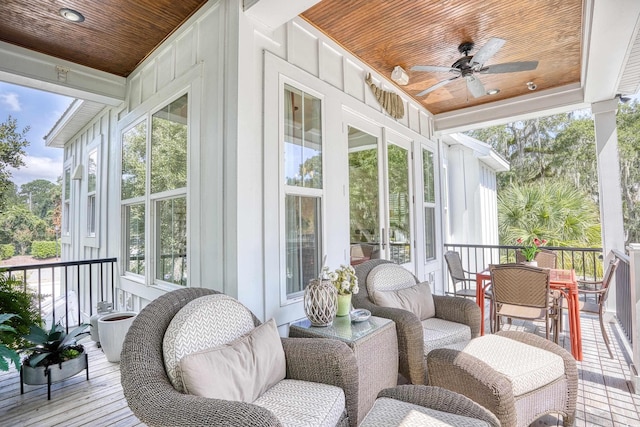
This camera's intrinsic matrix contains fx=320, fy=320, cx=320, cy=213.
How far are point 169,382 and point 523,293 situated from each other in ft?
9.81

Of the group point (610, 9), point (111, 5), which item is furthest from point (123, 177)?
point (610, 9)

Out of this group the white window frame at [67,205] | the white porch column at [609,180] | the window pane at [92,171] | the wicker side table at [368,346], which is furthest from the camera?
the white window frame at [67,205]

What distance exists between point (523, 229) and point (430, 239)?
4.99 meters

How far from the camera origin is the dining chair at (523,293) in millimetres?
2893

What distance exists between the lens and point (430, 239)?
5.14 meters

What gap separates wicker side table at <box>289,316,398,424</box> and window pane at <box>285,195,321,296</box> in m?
0.58

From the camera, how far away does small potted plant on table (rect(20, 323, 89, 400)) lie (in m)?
2.43

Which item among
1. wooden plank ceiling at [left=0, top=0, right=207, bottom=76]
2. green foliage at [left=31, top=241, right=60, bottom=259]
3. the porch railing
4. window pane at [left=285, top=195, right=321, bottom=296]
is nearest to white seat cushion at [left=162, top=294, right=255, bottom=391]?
window pane at [left=285, top=195, right=321, bottom=296]

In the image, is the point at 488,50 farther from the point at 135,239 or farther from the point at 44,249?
the point at 44,249

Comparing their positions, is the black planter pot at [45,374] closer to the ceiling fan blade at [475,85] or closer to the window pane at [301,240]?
the window pane at [301,240]

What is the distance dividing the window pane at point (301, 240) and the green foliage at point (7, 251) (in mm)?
7486

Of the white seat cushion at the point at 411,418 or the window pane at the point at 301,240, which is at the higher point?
the window pane at the point at 301,240

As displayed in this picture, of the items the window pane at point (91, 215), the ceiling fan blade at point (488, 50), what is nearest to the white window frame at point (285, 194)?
the ceiling fan blade at point (488, 50)

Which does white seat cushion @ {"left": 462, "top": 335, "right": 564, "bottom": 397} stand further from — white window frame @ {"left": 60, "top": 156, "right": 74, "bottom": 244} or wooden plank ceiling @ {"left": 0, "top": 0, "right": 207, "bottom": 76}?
white window frame @ {"left": 60, "top": 156, "right": 74, "bottom": 244}
